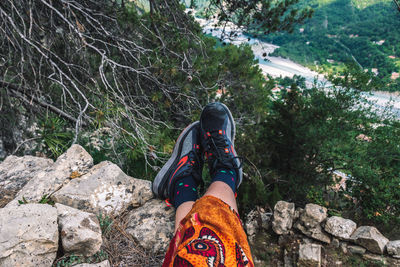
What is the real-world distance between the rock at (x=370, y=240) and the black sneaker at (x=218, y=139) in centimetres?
118

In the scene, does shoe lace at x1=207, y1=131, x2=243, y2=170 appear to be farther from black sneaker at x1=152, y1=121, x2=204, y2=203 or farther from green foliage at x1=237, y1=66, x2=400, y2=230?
green foliage at x1=237, y1=66, x2=400, y2=230

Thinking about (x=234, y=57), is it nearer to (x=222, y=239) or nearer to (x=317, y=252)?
(x=317, y=252)

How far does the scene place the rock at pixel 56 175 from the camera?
125 centimetres

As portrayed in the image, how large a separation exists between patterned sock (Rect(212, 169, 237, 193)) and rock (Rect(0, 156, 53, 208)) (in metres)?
1.21

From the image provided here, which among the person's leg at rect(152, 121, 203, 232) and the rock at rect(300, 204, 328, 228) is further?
the rock at rect(300, 204, 328, 228)

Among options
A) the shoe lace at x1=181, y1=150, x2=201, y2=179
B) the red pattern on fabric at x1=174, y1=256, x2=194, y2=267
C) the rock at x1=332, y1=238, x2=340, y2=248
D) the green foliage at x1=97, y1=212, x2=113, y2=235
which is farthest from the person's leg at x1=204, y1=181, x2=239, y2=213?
the rock at x1=332, y1=238, x2=340, y2=248

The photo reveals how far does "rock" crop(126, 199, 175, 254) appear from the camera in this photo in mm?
1228

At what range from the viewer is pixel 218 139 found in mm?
2057

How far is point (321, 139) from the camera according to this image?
13.6 feet

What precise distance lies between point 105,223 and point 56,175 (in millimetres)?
453

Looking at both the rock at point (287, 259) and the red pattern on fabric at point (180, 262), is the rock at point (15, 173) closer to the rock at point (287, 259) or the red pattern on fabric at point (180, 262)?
the red pattern on fabric at point (180, 262)

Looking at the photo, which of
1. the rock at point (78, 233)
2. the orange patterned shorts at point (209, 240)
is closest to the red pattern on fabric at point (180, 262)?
the orange patterned shorts at point (209, 240)

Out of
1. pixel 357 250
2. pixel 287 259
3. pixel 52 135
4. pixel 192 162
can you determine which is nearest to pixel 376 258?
pixel 357 250

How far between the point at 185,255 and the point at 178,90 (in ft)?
5.33
